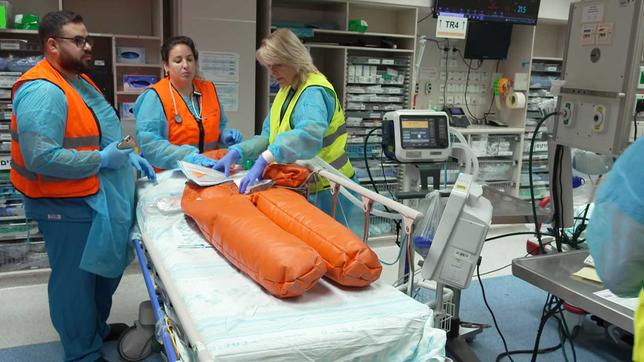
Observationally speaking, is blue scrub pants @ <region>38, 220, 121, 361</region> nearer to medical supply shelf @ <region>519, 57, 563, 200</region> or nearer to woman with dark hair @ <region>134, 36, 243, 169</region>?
woman with dark hair @ <region>134, 36, 243, 169</region>

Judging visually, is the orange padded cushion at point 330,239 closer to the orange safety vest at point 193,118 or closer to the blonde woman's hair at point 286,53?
the blonde woman's hair at point 286,53

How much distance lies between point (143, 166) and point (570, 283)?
185cm

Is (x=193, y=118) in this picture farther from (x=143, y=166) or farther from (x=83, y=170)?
(x=83, y=170)

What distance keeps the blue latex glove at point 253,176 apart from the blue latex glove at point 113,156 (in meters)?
0.50

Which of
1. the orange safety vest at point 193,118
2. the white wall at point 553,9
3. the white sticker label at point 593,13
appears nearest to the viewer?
the white sticker label at point 593,13

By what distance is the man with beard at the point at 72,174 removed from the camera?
2.09 m

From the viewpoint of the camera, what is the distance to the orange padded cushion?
1474 mm

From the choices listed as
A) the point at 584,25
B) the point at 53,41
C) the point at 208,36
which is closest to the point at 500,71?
the point at 208,36

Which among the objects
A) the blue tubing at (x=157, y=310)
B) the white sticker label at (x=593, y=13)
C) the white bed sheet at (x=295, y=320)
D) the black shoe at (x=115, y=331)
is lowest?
the black shoe at (x=115, y=331)

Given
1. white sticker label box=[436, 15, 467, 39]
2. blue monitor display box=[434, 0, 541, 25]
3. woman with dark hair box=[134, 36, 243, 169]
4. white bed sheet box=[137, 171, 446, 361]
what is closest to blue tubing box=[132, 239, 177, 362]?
white bed sheet box=[137, 171, 446, 361]

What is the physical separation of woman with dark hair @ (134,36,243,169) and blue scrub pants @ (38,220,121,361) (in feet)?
1.62

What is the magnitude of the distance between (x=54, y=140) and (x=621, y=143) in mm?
2064

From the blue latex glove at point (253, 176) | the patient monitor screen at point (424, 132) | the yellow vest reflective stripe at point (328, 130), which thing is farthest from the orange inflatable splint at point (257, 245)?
the patient monitor screen at point (424, 132)

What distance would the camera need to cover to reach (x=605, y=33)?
189cm
